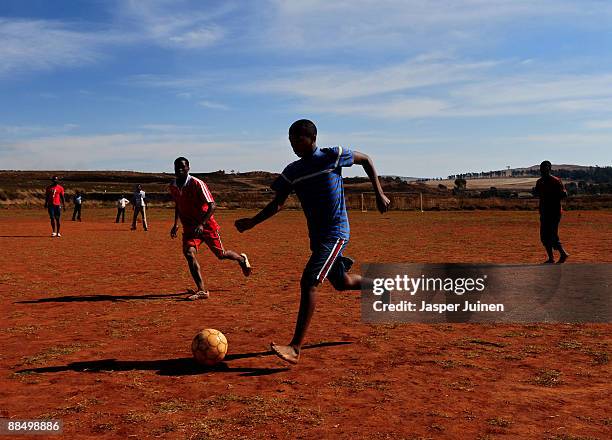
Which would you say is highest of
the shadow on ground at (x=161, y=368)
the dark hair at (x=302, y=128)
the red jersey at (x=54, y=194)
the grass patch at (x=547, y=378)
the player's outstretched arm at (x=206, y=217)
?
the dark hair at (x=302, y=128)

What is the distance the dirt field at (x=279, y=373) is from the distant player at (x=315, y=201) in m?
0.52

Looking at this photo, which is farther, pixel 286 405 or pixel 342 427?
pixel 286 405

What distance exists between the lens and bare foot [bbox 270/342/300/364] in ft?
17.6

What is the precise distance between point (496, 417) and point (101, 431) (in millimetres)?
2745

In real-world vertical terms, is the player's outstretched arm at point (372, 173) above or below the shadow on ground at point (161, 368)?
above

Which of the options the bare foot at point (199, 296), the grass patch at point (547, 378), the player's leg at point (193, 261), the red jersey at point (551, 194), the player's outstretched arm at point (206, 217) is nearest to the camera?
the grass patch at point (547, 378)

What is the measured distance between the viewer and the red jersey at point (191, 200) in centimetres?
880

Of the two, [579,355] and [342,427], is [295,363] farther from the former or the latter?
[579,355]

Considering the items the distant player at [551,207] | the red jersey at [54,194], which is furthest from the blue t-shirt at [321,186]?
the red jersey at [54,194]

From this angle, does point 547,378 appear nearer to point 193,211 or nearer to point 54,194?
point 193,211

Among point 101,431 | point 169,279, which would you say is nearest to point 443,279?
point 169,279

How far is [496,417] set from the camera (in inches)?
165

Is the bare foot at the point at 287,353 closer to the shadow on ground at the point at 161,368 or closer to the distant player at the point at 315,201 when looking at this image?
the distant player at the point at 315,201

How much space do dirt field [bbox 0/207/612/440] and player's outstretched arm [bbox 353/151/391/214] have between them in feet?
4.92
